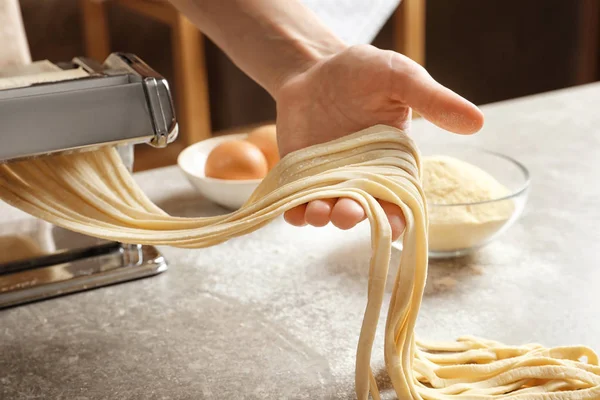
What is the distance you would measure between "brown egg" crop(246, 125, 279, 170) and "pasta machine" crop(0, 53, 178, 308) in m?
0.25

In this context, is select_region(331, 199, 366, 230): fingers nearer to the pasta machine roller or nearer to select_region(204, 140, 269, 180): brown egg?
the pasta machine roller

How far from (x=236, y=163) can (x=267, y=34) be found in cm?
20

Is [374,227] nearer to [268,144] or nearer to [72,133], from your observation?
[72,133]

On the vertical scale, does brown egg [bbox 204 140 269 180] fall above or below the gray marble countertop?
above

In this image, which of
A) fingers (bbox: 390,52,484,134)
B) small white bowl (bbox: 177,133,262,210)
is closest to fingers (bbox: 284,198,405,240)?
fingers (bbox: 390,52,484,134)

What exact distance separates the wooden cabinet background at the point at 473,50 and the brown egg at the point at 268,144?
154 centimetres

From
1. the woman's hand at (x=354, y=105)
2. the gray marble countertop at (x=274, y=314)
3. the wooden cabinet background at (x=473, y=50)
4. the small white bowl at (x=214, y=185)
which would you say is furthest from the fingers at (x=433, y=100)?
the wooden cabinet background at (x=473, y=50)

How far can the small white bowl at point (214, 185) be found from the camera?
1071 mm

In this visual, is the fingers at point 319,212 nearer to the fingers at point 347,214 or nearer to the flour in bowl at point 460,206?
the fingers at point 347,214

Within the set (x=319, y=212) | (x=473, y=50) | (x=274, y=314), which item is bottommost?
(x=473, y=50)

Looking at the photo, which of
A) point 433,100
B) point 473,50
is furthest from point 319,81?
point 473,50

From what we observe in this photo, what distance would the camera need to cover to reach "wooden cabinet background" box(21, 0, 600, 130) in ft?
8.68

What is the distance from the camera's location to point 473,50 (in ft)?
9.26

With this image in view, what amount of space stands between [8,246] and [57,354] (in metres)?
0.24
